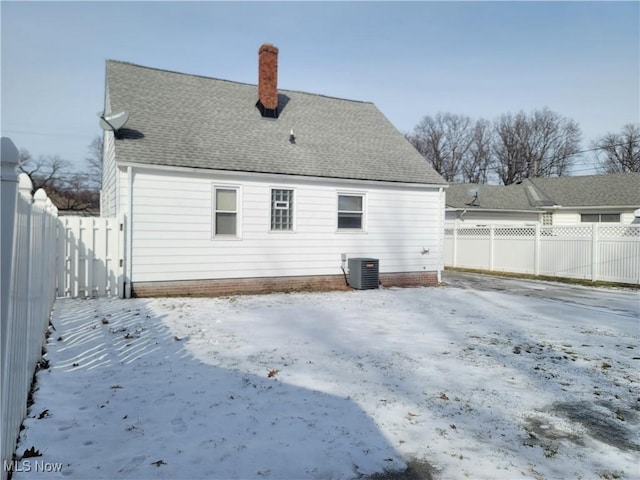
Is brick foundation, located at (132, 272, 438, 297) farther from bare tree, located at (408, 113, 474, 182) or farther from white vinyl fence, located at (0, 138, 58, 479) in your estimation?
bare tree, located at (408, 113, 474, 182)

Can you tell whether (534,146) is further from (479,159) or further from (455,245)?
(455,245)

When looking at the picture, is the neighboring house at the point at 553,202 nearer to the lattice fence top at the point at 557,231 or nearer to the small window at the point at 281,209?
the lattice fence top at the point at 557,231

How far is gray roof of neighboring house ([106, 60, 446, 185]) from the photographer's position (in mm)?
10844

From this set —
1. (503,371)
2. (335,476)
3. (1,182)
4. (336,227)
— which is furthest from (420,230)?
(1,182)

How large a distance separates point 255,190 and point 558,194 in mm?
24513

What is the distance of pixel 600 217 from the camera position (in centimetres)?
2622

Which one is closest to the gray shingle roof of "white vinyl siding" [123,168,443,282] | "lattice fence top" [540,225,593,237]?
"lattice fence top" [540,225,593,237]

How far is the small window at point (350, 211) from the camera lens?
→ 12555mm

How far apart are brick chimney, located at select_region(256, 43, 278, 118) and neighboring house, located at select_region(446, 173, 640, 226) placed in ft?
48.1

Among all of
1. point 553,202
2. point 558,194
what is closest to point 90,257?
point 553,202

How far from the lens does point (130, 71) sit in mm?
13062

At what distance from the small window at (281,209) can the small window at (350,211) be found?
1.54m

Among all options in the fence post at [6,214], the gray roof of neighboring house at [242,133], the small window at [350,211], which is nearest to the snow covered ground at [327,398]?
the fence post at [6,214]

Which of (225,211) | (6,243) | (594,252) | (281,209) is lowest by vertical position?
(594,252)
